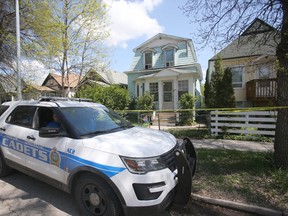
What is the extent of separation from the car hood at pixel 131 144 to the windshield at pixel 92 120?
1.03 ft

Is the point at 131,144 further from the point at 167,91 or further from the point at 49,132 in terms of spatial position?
the point at 167,91

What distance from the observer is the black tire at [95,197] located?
279 cm

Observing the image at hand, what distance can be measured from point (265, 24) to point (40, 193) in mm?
6422

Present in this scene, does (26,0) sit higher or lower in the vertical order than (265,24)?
higher

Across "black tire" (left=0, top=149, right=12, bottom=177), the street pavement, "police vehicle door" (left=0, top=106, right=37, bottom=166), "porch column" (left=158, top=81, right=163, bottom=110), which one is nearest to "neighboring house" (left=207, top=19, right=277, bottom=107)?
"porch column" (left=158, top=81, right=163, bottom=110)

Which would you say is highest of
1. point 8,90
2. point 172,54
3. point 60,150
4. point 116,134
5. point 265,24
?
point 172,54

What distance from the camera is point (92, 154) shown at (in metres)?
2.92

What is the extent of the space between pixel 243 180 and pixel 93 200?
3007 millimetres

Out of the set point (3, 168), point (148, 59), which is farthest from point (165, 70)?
point (3, 168)

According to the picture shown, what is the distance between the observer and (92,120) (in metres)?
3.87

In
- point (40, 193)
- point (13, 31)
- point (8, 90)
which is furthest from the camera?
point (8, 90)

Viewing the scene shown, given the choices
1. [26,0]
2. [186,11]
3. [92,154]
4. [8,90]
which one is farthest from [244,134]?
[8,90]

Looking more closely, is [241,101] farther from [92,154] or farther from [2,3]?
[2,3]

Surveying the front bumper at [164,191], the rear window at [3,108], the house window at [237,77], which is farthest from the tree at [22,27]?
the house window at [237,77]
